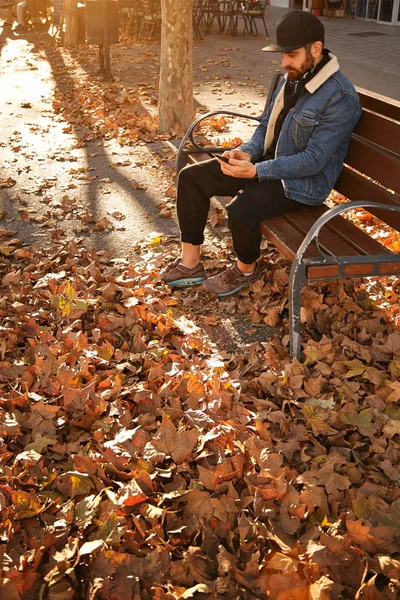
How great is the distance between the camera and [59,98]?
34.2 ft

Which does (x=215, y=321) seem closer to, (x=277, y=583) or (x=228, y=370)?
(x=228, y=370)

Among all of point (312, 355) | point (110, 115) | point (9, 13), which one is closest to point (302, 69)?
point (312, 355)

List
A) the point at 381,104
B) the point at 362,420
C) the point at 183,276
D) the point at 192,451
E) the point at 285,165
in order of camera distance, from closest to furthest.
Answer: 1. the point at 192,451
2. the point at 362,420
3. the point at 285,165
4. the point at 381,104
5. the point at 183,276

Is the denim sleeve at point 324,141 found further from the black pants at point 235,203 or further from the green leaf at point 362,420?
the green leaf at point 362,420

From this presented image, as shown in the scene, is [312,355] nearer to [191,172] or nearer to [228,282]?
[228,282]

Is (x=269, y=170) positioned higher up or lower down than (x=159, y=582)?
higher up

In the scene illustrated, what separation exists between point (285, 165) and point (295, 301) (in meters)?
0.89

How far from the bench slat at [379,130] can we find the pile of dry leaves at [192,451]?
90cm

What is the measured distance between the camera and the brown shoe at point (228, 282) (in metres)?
4.12

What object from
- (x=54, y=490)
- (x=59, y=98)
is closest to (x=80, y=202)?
(x=54, y=490)

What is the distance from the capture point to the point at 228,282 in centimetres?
413

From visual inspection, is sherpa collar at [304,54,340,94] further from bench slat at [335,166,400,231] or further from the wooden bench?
bench slat at [335,166,400,231]

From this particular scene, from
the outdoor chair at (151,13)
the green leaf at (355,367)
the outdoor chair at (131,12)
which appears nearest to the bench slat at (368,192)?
the green leaf at (355,367)

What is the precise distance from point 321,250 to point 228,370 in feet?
2.58
